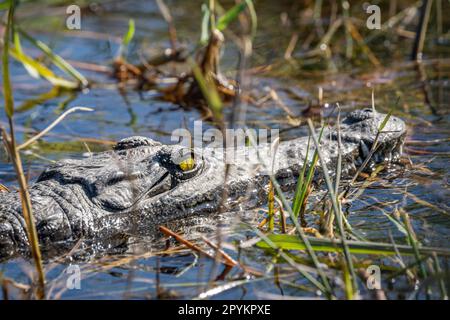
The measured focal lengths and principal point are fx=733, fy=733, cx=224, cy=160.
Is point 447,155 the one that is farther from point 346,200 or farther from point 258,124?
point 258,124

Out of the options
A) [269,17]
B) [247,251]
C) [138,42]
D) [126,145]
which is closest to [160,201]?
[126,145]

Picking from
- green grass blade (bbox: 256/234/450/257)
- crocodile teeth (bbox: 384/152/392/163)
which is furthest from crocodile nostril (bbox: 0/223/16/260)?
crocodile teeth (bbox: 384/152/392/163)

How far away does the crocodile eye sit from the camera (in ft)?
14.4

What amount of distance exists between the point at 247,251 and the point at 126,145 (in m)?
1.15

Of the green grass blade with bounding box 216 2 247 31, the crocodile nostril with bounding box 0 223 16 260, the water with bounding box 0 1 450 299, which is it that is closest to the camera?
the water with bounding box 0 1 450 299

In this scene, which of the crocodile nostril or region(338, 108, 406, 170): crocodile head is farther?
region(338, 108, 406, 170): crocodile head

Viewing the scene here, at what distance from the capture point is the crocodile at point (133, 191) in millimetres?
→ 4148

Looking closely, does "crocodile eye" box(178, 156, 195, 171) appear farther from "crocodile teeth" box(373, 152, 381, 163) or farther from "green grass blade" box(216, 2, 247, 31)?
"green grass blade" box(216, 2, 247, 31)

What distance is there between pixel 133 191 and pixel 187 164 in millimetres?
394

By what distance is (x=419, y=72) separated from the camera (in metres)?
7.96

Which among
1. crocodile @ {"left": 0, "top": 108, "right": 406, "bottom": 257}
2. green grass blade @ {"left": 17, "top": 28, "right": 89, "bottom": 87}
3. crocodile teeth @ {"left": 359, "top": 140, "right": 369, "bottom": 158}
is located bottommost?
crocodile @ {"left": 0, "top": 108, "right": 406, "bottom": 257}

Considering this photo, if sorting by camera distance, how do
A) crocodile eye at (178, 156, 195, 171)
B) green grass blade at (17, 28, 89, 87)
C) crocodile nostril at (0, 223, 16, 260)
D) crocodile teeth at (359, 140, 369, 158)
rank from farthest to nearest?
green grass blade at (17, 28, 89, 87) → crocodile teeth at (359, 140, 369, 158) → crocodile eye at (178, 156, 195, 171) → crocodile nostril at (0, 223, 16, 260)

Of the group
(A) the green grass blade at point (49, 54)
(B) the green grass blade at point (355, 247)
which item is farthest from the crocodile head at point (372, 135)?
(A) the green grass blade at point (49, 54)

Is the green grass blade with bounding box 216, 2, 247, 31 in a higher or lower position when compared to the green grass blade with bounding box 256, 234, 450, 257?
higher
